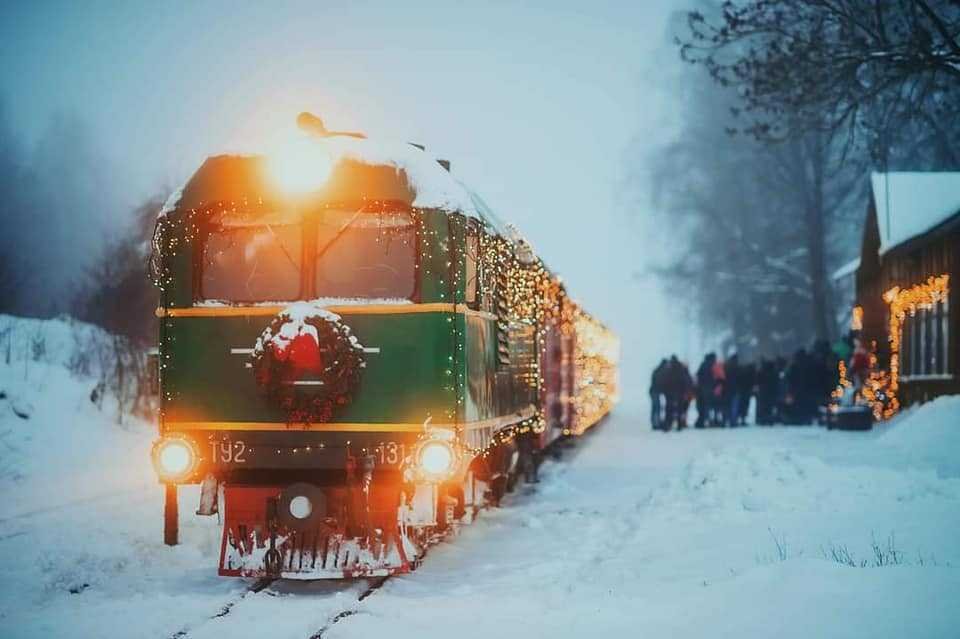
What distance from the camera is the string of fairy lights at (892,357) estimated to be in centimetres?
2112

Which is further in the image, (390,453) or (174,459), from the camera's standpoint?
(174,459)

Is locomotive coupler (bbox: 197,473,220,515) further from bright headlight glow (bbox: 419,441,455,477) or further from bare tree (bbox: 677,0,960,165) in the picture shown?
bare tree (bbox: 677,0,960,165)

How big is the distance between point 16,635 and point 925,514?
738cm

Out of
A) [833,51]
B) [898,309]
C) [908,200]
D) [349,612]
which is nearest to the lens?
[349,612]

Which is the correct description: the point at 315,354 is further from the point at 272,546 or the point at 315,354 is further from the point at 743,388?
the point at 743,388

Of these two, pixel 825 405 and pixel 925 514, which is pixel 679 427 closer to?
pixel 825 405

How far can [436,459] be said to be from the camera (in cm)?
760

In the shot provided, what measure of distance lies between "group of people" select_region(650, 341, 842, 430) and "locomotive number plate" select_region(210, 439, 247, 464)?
17380 millimetres

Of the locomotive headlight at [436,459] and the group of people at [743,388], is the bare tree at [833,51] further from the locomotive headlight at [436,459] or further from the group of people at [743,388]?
the group of people at [743,388]

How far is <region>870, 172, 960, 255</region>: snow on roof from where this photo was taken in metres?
23.1

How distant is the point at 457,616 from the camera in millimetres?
6637

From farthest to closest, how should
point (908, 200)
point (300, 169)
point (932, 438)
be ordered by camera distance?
point (908, 200), point (932, 438), point (300, 169)

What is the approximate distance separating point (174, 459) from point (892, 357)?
1972 centimetres

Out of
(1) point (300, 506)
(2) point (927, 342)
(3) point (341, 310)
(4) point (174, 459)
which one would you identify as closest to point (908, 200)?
(2) point (927, 342)
